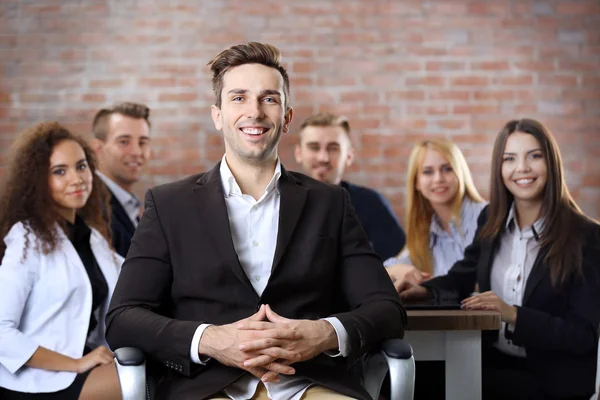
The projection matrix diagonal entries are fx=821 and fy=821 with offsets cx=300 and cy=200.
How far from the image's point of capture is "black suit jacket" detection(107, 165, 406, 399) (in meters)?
1.96

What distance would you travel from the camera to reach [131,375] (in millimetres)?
1848

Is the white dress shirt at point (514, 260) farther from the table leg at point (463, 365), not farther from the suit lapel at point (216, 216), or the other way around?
the suit lapel at point (216, 216)

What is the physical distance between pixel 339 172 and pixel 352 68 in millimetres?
964

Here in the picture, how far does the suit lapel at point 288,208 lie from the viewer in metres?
2.08

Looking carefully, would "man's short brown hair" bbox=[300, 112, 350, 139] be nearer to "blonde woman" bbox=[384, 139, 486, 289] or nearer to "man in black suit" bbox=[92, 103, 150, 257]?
"blonde woman" bbox=[384, 139, 486, 289]

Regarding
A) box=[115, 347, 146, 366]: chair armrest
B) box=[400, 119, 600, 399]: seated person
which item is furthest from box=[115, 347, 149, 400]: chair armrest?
box=[400, 119, 600, 399]: seated person

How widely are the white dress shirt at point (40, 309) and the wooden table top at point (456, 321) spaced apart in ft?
3.83

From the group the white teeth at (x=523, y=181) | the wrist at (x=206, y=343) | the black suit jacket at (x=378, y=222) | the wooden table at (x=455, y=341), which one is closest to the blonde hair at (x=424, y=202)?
the black suit jacket at (x=378, y=222)

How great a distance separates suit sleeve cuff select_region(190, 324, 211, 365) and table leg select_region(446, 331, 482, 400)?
867mm

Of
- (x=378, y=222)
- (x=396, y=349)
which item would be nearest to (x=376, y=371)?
(x=396, y=349)

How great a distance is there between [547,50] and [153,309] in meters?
4.03

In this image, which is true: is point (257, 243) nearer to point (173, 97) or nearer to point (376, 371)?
point (376, 371)

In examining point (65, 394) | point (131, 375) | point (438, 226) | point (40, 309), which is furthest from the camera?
point (438, 226)

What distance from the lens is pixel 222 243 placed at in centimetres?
206
